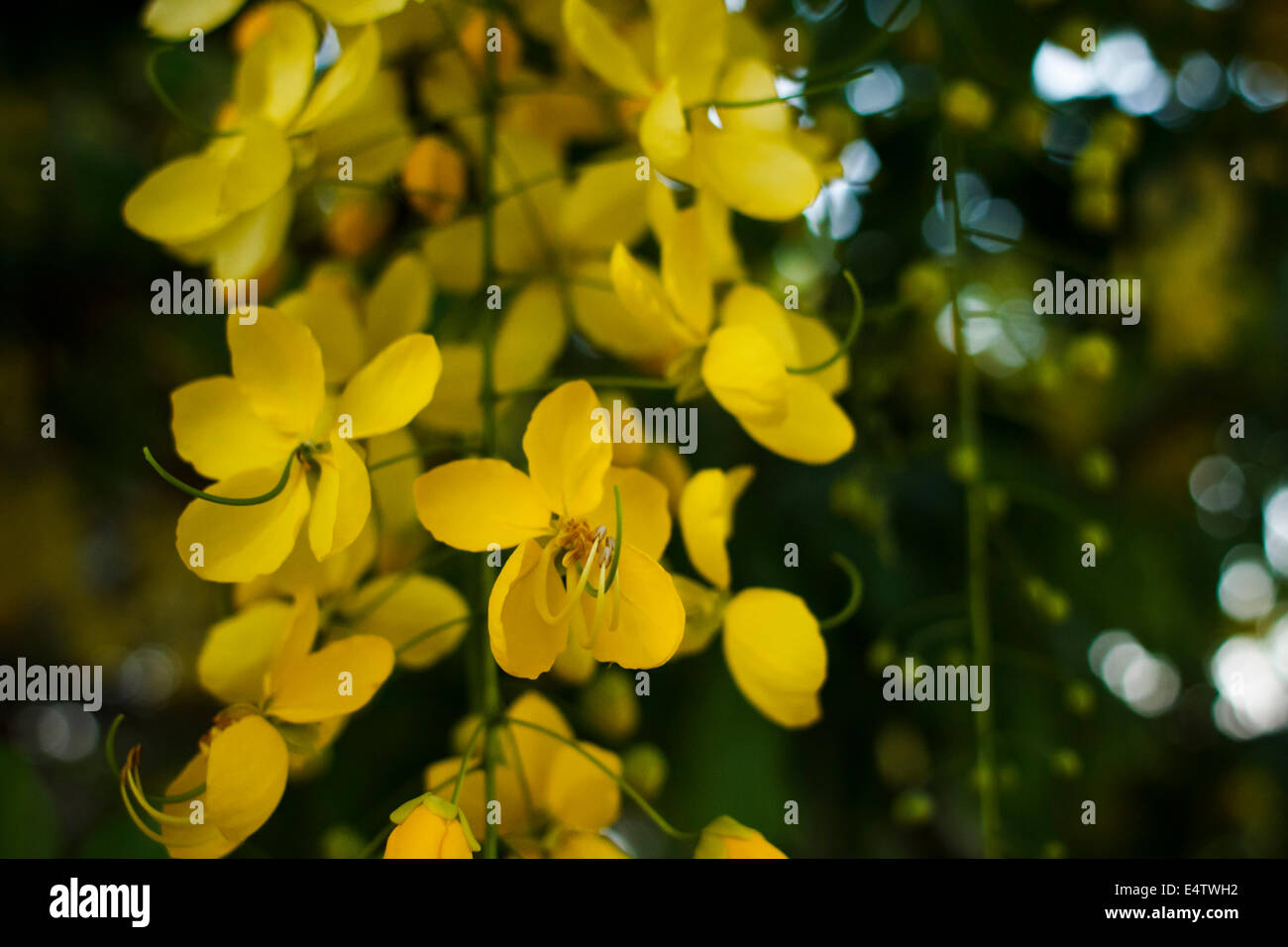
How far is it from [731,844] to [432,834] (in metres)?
0.12

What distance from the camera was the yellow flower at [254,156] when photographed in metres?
0.44

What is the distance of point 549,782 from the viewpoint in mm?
451

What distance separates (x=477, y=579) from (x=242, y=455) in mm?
142

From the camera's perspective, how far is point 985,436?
85 cm

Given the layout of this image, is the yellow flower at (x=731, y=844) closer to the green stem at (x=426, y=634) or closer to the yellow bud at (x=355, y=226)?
the green stem at (x=426, y=634)

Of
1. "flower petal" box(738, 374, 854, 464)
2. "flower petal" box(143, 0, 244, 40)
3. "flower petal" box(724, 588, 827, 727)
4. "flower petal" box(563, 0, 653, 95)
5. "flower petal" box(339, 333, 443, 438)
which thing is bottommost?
"flower petal" box(724, 588, 827, 727)

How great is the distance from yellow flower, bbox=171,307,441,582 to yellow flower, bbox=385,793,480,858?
102 mm

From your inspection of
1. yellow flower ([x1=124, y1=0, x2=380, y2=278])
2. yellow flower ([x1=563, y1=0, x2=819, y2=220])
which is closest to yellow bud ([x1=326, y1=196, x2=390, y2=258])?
yellow flower ([x1=124, y1=0, x2=380, y2=278])

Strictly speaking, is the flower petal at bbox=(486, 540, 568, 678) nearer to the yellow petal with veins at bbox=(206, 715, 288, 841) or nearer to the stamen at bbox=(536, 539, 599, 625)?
the stamen at bbox=(536, 539, 599, 625)

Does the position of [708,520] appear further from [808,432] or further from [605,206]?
[605,206]

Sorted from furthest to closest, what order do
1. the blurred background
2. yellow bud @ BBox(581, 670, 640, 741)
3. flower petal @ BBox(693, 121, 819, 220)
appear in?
the blurred background
yellow bud @ BBox(581, 670, 640, 741)
flower petal @ BBox(693, 121, 819, 220)

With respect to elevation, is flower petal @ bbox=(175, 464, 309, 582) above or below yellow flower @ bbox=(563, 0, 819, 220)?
below

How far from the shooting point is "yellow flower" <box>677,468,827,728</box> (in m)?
0.43

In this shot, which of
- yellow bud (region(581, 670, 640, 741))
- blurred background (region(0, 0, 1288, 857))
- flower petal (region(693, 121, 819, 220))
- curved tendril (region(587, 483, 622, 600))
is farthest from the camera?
blurred background (region(0, 0, 1288, 857))
